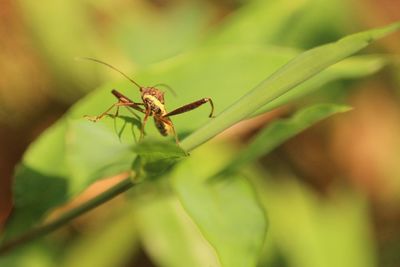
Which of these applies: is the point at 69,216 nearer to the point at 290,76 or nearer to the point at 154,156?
the point at 154,156

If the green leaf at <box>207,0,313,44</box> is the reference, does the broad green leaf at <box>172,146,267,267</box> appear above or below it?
below

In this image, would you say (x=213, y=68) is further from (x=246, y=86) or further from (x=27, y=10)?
(x=27, y=10)

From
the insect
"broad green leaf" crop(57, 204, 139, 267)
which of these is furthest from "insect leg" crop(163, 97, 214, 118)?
"broad green leaf" crop(57, 204, 139, 267)

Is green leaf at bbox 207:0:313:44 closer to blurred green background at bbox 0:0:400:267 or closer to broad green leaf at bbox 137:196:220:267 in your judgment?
blurred green background at bbox 0:0:400:267

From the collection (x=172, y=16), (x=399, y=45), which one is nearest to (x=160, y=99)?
(x=172, y=16)

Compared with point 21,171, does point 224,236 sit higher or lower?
lower

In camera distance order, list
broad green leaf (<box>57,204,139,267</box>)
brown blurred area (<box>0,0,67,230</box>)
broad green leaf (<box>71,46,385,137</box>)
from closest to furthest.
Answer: broad green leaf (<box>71,46,385,137</box>) → broad green leaf (<box>57,204,139,267</box>) → brown blurred area (<box>0,0,67,230</box>)
